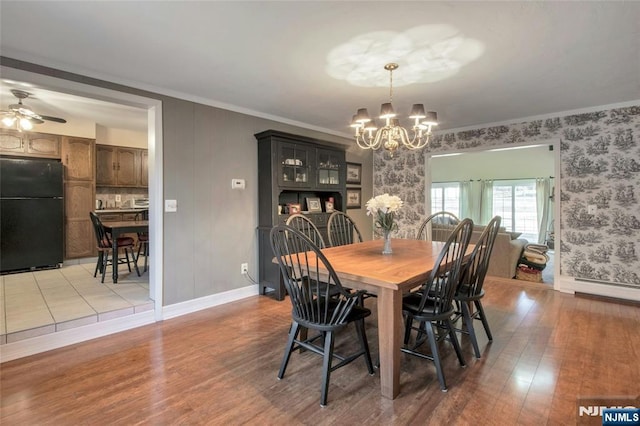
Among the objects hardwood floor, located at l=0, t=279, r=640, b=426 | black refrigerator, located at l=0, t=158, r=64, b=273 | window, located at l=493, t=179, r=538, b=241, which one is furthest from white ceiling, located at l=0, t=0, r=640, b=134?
window, located at l=493, t=179, r=538, b=241

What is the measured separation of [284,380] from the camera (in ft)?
6.83

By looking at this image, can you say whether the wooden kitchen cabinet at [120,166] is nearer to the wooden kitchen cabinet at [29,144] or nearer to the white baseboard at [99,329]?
the wooden kitchen cabinet at [29,144]

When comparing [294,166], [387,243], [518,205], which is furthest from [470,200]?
[387,243]

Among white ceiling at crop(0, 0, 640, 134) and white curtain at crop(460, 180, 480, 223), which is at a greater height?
white ceiling at crop(0, 0, 640, 134)

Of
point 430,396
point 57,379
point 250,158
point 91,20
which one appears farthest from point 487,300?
point 91,20

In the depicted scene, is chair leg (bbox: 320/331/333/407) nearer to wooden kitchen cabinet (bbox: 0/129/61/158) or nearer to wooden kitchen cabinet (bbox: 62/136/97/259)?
wooden kitchen cabinet (bbox: 62/136/97/259)

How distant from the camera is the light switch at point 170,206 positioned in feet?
10.5

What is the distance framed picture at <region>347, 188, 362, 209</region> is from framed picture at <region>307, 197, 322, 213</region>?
0.90m

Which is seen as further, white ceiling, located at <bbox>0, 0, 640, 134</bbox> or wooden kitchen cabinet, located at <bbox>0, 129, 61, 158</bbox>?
wooden kitchen cabinet, located at <bbox>0, 129, 61, 158</bbox>

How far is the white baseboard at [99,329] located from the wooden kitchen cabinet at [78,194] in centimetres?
312

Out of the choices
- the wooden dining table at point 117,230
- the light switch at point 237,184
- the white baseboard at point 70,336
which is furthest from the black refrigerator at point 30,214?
the light switch at point 237,184

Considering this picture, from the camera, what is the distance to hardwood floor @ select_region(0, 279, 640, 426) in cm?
175

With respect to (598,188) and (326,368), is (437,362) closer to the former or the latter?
(326,368)

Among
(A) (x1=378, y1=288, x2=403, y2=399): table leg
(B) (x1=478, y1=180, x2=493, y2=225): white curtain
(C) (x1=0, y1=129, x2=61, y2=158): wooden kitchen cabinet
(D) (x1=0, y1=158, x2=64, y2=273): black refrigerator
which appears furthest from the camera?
(B) (x1=478, y1=180, x2=493, y2=225): white curtain
